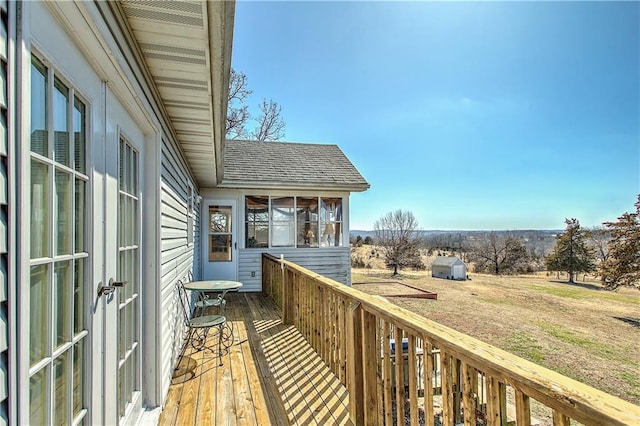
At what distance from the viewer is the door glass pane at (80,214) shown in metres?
1.30

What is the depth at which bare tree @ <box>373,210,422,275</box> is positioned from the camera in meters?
20.1

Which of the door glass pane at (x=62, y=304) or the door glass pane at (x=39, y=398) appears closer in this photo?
the door glass pane at (x=39, y=398)

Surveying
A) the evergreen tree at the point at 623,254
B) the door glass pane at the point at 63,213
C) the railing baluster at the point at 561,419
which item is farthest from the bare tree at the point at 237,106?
the evergreen tree at the point at 623,254

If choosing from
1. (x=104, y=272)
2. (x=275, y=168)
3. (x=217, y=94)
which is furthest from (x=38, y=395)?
(x=275, y=168)

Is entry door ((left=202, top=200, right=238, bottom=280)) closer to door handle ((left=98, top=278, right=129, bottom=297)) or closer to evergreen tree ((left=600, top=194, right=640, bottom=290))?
door handle ((left=98, top=278, right=129, bottom=297))

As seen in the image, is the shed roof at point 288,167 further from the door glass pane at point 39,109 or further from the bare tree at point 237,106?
the door glass pane at point 39,109

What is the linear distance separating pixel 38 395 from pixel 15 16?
1043 millimetres

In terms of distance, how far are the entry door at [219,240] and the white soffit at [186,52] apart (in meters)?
4.81

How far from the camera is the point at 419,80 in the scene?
12031 mm

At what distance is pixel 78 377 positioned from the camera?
1.31 m

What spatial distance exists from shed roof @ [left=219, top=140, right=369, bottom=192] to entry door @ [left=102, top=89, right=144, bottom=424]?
18.7 ft

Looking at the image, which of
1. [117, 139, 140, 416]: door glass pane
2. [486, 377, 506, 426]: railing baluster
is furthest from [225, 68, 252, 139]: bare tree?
[486, 377, 506, 426]: railing baluster

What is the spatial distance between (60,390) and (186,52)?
5.76ft

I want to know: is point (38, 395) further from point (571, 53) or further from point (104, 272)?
point (571, 53)
